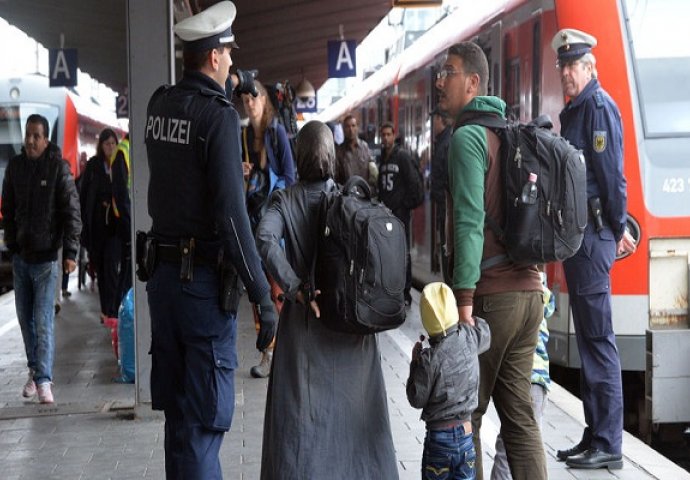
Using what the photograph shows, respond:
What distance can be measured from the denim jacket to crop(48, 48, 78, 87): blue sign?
53.7ft

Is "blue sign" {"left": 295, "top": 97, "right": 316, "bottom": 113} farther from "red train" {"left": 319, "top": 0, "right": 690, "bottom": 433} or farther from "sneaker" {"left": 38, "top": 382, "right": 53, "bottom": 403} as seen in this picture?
"sneaker" {"left": 38, "top": 382, "right": 53, "bottom": 403}

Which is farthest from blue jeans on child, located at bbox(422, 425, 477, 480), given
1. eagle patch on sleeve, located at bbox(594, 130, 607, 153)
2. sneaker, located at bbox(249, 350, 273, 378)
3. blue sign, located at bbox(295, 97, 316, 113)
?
blue sign, located at bbox(295, 97, 316, 113)

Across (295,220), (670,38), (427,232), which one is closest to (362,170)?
(427,232)

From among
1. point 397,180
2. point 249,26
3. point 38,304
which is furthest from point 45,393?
point 249,26

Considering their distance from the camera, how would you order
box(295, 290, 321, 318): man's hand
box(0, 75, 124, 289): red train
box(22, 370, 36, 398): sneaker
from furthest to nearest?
1. box(0, 75, 124, 289): red train
2. box(22, 370, 36, 398): sneaker
3. box(295, 290, 321, 318): man's hand

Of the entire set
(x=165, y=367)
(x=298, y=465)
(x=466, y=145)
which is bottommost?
(x=298, y=465)

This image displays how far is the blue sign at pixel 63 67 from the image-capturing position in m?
19.7

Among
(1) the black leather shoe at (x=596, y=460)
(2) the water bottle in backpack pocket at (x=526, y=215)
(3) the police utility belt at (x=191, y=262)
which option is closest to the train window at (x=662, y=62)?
(1) the black leather shoe at (x=596, y=460)

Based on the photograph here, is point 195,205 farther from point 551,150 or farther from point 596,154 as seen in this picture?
point 596,154

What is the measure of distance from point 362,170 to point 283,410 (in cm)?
883

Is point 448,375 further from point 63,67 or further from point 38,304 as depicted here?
point 63,67

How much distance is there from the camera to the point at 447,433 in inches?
175

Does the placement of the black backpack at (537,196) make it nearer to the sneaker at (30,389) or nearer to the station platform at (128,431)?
the station platform at (128,431)

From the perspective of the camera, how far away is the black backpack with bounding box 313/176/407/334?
4527 millimetres
